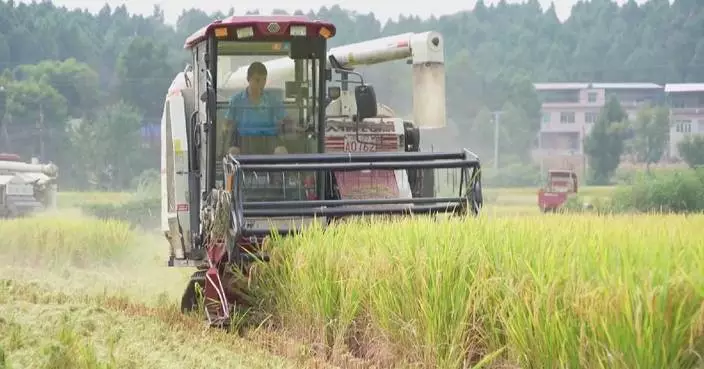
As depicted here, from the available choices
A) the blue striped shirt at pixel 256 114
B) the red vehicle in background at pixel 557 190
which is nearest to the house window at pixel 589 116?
the red vehicle in background at pixel 557 190

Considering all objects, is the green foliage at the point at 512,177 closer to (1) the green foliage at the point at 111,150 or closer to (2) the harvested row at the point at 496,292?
(1) the green foliage at the point at 111,150

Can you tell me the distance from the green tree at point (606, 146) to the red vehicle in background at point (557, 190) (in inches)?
580

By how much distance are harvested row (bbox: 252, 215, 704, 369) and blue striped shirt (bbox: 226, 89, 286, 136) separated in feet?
5.69

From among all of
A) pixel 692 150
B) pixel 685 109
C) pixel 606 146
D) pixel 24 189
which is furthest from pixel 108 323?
pixel 685 109

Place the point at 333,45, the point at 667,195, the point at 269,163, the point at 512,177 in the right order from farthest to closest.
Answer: the point at 333,45 < the point at 512,177 < the point at 667,195 < the point at 269,163

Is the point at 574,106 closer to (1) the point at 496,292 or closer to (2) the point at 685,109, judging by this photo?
(2) the point at 685,109

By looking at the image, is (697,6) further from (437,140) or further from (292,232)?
(292,232)

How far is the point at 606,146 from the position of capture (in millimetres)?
52094

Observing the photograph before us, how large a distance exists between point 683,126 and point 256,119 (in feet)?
159

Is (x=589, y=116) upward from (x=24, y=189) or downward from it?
upward

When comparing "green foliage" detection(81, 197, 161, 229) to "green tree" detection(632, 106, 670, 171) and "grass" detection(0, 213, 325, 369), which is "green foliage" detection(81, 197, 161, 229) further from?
"green tree" detection(632, 106, 670, 171)

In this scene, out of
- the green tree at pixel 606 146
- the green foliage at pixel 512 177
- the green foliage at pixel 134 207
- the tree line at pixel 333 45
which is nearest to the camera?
the green foliage at pixel 134 207

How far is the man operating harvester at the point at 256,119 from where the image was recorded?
32.1 feet

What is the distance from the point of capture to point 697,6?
67375mm
